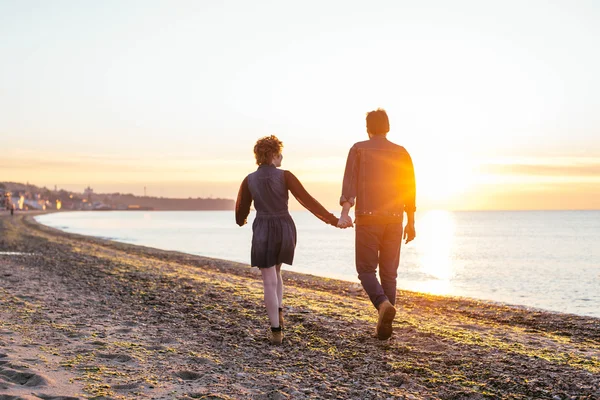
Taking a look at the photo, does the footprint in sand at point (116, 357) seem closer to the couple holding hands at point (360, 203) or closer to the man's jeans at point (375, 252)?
the couple holding hands at point (360, 203)

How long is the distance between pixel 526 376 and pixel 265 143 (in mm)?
3523

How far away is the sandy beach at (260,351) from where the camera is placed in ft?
15.3

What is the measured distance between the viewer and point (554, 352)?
6598mm

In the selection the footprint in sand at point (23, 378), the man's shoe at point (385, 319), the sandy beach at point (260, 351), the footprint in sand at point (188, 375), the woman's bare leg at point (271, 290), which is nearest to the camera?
the footprint in sand at point (23, 378)

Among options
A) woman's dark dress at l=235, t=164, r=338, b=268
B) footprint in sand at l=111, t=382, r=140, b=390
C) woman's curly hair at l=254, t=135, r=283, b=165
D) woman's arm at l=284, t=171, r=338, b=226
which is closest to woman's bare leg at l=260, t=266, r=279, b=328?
woman's dark dress at l=235, t=164, r=338, b=268

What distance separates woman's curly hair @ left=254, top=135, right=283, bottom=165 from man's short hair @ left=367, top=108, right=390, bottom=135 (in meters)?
1.07

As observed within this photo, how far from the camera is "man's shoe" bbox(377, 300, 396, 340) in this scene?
5973mm

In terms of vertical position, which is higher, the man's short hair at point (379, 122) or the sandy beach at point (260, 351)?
the man's short hair at point (379, 122)

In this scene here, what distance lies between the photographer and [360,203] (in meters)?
6.05

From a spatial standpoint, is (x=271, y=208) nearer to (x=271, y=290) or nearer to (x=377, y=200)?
(x=271, y=290)

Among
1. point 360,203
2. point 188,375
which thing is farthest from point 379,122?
point 188,375

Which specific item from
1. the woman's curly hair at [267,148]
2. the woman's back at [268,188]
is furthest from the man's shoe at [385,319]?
the woman's curly hair at [267,148]

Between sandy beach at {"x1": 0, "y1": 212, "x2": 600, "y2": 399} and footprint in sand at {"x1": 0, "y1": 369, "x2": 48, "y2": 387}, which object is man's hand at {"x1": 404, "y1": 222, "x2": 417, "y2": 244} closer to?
sandy beach at {"x1": 0, "y1": 212, "x2": 600, "y2": 399}

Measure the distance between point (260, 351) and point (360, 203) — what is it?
195 cm
